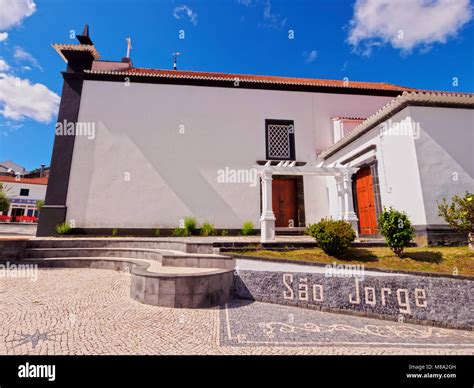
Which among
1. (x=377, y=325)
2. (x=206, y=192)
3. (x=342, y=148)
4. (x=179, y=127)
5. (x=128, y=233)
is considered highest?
(x=179, y=127)

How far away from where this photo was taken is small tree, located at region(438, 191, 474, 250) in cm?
544

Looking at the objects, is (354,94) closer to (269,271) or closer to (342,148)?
(342,148)

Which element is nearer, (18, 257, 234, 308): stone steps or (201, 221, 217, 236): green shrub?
(18, 257, 234, 308): stone steps

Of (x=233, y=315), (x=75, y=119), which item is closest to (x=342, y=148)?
(x=233, y=315)

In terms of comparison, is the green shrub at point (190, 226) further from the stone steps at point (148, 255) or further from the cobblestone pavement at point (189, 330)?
the cobblestone pavement at point (189, 330)

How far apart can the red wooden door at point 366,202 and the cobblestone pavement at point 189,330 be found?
5213 millimetres

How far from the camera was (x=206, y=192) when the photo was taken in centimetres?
1144

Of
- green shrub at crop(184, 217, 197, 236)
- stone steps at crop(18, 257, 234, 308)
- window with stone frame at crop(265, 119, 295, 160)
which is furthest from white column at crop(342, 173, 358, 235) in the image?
green shrub at crop(184, 217, 197, 236)

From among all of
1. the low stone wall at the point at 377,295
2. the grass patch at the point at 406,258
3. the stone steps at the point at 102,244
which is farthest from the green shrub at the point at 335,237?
the stone steps at the point at 102,244

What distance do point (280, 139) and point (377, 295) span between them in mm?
9377

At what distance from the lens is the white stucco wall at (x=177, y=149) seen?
1106 centimetres

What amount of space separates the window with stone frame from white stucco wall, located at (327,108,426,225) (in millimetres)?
4071

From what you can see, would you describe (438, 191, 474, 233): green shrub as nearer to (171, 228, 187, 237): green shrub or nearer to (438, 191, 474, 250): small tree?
(438, 191, 474, 250): small tree

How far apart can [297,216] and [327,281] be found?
7332 mm
